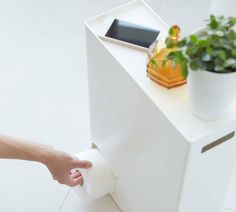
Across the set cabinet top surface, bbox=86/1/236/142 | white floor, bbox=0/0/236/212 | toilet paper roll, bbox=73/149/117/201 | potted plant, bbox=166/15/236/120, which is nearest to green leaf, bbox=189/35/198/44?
potted plant, bbox=166/15/236/120

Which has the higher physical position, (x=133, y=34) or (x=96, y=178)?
(x=133, y=34)

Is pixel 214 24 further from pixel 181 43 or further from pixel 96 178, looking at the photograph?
pixel 96 178

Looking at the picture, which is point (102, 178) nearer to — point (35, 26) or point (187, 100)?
point (187, 100)

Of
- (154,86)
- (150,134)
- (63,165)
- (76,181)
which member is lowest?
(76,181)

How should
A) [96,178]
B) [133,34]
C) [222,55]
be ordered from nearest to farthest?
[222,55] < [133,34] < [96,178]

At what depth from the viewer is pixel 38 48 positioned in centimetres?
195

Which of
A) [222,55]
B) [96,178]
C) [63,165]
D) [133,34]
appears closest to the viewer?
[222,55]

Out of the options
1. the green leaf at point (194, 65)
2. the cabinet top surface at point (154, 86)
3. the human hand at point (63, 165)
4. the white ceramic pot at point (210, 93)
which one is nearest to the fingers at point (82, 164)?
the human hand at point (63, 165)

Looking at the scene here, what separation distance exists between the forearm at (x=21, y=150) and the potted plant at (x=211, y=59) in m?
0.45

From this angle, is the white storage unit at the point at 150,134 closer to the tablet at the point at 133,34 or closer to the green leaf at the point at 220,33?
the tablet at the point at 133,34

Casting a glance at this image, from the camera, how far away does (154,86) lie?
1047 mm

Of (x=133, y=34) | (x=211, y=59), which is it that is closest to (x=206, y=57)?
(x=211, y=59)

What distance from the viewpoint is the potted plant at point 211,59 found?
858mm

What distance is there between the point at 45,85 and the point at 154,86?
85 centimetres
